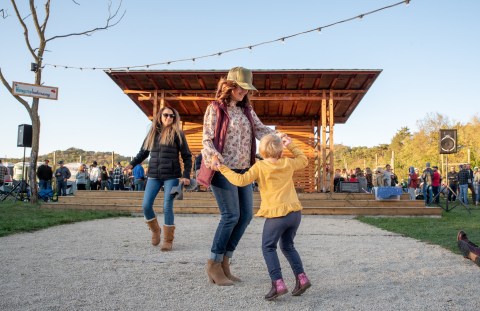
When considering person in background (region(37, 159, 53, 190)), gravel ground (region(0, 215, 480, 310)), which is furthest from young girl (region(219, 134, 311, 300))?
person in background (region(37, 159, 53, 190))

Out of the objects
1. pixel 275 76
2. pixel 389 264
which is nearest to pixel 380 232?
pixel 389 264

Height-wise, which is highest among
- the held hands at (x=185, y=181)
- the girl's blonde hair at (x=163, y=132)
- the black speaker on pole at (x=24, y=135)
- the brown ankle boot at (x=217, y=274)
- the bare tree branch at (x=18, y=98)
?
the bare tree branch at (x=18, y=98)

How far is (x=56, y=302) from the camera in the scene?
2.99 metres

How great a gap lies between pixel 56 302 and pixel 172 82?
42.6 ft

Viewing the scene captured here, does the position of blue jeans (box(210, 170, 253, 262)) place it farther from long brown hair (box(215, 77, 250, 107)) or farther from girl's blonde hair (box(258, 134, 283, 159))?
long brown hair (box(215, 77, 250, 107))

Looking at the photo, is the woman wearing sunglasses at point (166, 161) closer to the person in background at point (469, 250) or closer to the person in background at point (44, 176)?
the person in background at point (469, 250)

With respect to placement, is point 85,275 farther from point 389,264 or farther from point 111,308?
point 389,264

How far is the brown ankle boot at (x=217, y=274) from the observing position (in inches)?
142

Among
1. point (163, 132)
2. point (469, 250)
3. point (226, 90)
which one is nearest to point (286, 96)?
point (163, 132)

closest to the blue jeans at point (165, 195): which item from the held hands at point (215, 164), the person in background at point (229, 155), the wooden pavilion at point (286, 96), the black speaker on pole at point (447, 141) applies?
the person in background at point (229, 155)

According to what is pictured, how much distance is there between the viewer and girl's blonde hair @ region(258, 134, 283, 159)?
3365mm

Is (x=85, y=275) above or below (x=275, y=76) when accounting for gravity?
below

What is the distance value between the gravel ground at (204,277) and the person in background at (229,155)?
280 mm

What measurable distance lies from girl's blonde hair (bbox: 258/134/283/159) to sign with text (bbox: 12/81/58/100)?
10.6 meters
